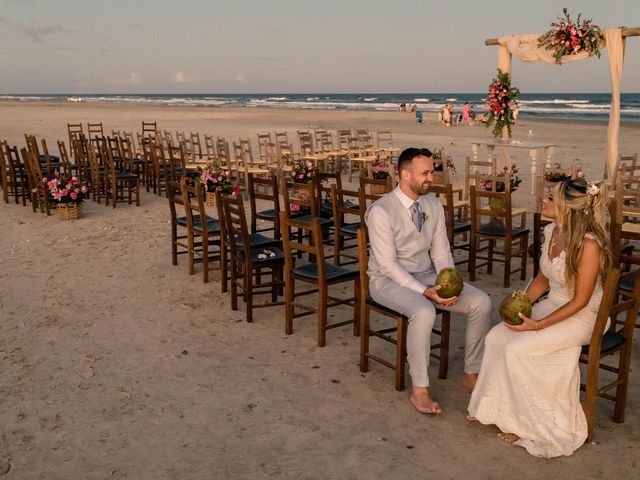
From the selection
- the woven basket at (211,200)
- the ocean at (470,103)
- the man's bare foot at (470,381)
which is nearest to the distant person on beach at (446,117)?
the ocean at (470,103)

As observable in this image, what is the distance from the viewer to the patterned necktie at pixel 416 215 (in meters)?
4.54

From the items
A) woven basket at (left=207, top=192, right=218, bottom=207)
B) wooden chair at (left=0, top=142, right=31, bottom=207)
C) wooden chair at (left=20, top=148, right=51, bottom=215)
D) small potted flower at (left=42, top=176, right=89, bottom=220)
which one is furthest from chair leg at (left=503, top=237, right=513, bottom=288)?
wooden chair at (left=0, top=142, right=31, bottom=207)

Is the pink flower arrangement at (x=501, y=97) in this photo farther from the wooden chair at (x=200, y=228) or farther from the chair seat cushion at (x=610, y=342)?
the chair seat cushion at (x=610, y=342)

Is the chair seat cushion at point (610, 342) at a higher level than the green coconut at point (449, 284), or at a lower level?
lower

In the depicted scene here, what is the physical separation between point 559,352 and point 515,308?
0.33 meters

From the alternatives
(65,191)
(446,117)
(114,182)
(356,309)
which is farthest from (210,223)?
(446,117)

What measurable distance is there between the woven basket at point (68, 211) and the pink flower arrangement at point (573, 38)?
8.00 meters

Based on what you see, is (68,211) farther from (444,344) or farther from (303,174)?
(444,344)

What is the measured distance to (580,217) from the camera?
355 centimetres

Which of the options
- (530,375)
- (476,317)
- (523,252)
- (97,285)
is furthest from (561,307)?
(97,285)

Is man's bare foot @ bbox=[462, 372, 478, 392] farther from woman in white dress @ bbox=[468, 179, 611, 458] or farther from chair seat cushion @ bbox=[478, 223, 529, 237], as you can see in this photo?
chair seat cushion @ bbox=[478, 223, 529, 237]

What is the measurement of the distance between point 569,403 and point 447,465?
2.52 feet

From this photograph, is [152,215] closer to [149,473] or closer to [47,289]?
[47,289]

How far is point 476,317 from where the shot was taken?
4.29 m
